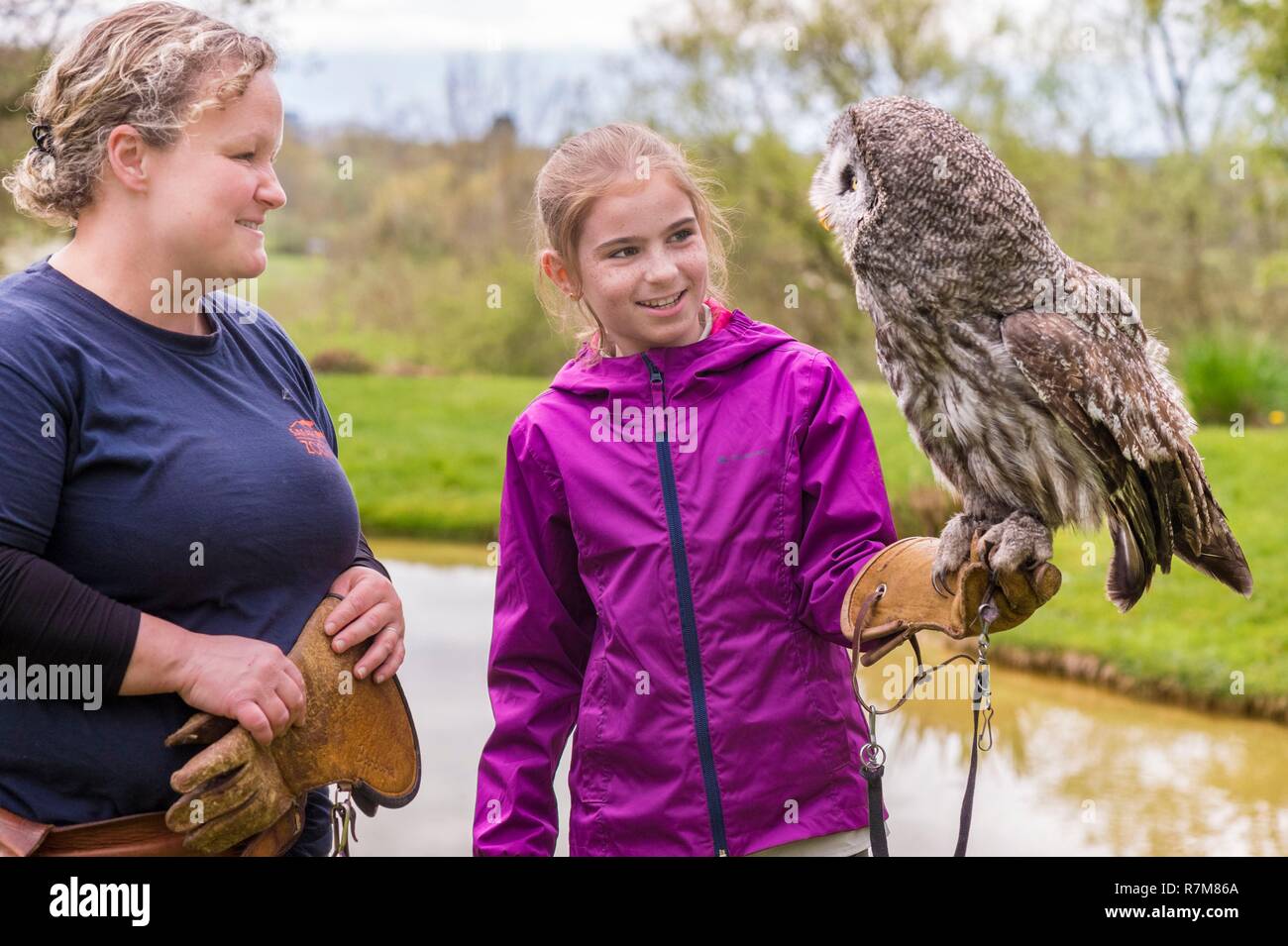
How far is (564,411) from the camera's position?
2465 millimetres

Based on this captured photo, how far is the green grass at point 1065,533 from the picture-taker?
6.82m

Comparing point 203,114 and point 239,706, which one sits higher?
point 203,114

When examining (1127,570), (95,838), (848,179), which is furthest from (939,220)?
(95,838)

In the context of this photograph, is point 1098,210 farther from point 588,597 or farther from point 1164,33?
point 588,597

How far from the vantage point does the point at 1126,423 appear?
8.00 ft

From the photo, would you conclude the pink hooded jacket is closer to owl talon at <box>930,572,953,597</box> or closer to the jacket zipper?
the jacket zipper

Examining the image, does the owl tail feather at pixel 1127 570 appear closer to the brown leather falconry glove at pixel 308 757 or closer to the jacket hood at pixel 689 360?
the jacket hood at pixel 689 360

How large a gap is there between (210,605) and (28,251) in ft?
41.1

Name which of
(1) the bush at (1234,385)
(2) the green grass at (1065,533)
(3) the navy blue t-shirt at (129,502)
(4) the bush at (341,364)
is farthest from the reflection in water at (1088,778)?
(4) the bush at (341,364)

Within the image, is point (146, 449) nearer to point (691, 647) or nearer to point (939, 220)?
point (691, 647)

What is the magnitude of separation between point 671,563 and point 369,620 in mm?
562

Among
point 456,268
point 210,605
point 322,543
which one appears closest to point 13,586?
point 210,605

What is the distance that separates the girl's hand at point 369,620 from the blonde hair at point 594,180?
0.63m

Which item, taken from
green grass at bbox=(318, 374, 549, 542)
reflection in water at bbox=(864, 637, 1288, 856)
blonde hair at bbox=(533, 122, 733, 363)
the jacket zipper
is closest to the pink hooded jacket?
the jacket zipper
